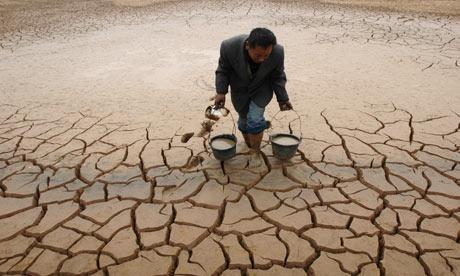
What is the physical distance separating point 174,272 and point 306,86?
131 inches

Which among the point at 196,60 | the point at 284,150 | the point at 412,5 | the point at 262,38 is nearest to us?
the point at 262,38

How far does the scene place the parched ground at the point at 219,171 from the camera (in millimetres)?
2230

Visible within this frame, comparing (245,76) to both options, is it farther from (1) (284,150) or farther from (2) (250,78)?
(1) (284,150)

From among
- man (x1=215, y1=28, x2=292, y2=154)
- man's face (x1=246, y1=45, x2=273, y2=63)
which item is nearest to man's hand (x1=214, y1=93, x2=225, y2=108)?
man (x1=215, y1=28, x2=292, y2=154)

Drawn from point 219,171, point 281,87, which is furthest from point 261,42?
point 219,171

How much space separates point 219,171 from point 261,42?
117 cm

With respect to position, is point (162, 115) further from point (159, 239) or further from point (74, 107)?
point (159, 239)

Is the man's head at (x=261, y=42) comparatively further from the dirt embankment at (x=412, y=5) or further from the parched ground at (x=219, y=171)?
the dirt embankment at (x=412, y=5)

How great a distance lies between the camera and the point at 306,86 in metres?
4.75

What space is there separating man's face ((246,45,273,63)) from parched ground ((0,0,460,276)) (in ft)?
3.23

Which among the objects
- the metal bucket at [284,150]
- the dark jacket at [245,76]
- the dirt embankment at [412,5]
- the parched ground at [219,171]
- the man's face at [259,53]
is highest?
the man's face at [259,53]

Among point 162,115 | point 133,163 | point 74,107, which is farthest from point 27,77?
point 133,163

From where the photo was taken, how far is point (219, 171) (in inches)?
119

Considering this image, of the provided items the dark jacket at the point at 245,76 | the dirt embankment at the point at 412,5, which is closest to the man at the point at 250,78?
the dark jacket at the point at 245,76
